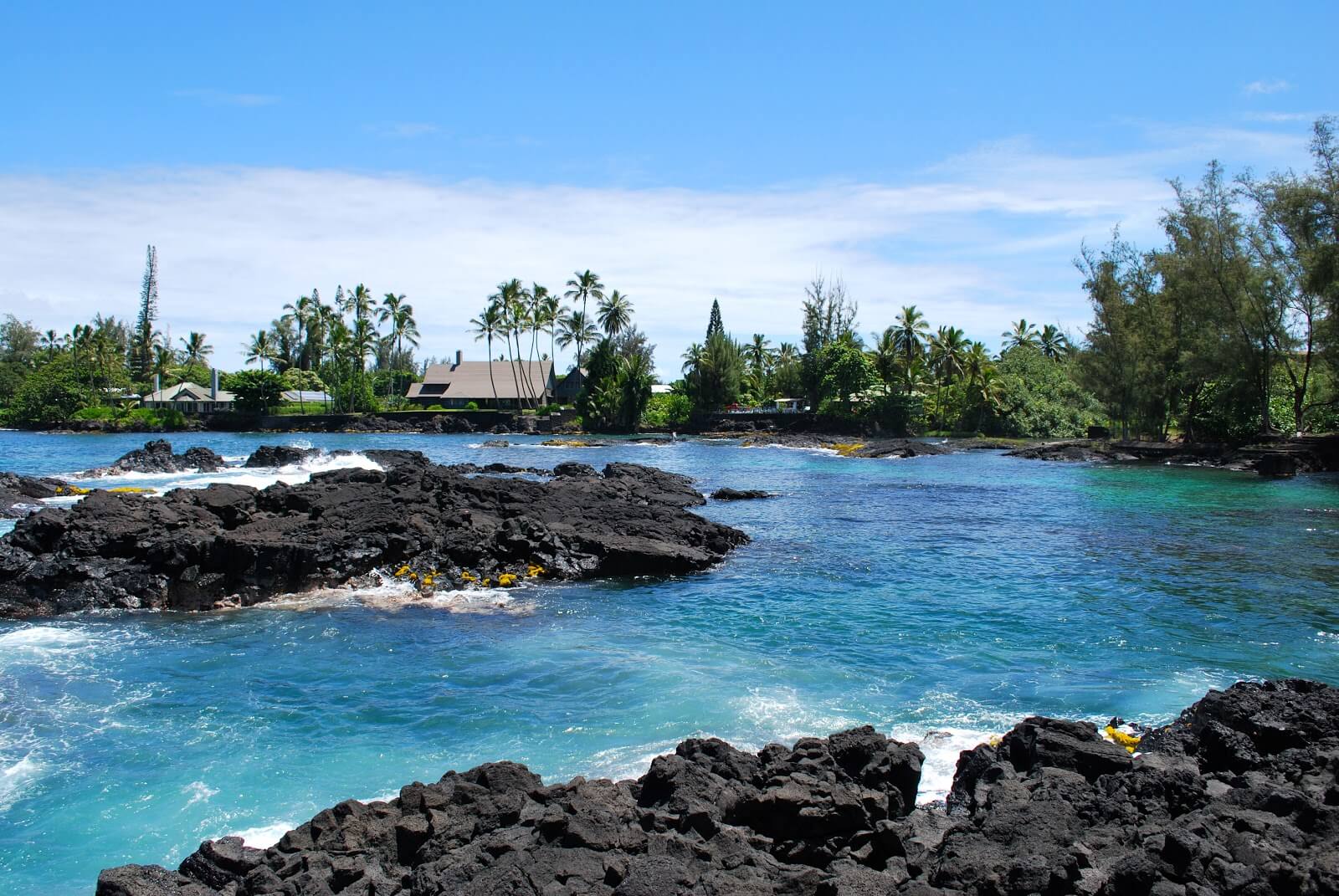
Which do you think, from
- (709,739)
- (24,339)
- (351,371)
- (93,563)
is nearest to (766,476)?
(93,563)

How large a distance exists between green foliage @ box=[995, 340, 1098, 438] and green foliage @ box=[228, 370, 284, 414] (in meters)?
73.3

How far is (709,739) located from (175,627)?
41.3ft

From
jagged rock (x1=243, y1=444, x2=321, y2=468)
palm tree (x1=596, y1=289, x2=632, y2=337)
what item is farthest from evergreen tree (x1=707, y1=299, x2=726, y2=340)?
jagged rock (x1=243, y1=444, x2=321, y2=468)

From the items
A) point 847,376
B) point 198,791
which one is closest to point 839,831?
point 198,791

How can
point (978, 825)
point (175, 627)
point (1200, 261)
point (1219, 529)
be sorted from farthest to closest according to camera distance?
point (1200, 261)
point (1219, 529)
point (175, 627)
point (978, 825)

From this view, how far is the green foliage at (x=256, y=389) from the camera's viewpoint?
320 ft

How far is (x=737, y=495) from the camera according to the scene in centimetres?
3847

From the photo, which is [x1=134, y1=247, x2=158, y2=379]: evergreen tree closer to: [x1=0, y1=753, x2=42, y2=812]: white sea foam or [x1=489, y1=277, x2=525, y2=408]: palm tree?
[x1=489, y1=277, x2=525, y2=408]: palm tree

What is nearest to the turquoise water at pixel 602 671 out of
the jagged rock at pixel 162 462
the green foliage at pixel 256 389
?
the jagged rock at pixel 162 462

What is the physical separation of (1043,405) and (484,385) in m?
62.7

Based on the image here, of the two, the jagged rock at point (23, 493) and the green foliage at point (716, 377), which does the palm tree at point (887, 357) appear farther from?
A: the jagged rock at point (23, 493)

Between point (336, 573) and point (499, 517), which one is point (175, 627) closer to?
point (336, 573)

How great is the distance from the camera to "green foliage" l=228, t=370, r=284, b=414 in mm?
97625

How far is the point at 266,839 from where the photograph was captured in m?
9.38
